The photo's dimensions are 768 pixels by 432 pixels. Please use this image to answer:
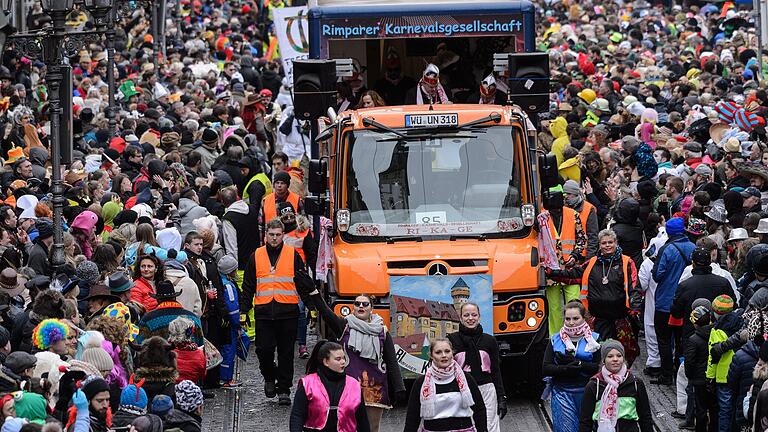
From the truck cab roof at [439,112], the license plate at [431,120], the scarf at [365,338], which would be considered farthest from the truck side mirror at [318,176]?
the scarf at [365,338]

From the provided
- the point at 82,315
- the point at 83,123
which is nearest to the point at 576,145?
the point at 83,123

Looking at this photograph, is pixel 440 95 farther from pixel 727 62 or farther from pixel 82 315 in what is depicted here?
pixel 727 62

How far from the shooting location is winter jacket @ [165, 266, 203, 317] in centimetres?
1480

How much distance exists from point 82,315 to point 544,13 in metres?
38.2

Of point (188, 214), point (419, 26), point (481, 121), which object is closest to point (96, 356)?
point (481, 121)

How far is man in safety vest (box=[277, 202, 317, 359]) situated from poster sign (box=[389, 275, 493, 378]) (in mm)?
2127

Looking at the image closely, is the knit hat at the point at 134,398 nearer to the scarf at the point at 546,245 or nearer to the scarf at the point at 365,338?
the scarf at the point at 365,338

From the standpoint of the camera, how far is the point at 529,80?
16781mm

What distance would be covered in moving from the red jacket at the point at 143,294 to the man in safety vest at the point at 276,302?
3.12ft

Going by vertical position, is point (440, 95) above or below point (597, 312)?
above

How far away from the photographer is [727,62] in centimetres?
3247

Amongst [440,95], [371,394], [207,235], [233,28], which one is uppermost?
[233,28]

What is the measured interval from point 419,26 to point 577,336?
6.08 metres

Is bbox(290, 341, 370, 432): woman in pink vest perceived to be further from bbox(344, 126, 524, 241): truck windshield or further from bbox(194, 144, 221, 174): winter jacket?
bbox(194, 144, 221, 174): winter jacket
